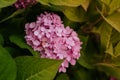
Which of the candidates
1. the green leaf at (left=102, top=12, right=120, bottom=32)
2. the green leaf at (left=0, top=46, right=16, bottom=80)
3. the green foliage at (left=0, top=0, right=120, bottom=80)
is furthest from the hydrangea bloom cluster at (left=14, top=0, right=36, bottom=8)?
the green leaf at (left=0, top=46, right=16, bottom=80)

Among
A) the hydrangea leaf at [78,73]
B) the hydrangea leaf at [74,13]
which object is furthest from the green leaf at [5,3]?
the hydrangea leaf at [78,73]

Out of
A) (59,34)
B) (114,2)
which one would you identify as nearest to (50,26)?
(59,34)

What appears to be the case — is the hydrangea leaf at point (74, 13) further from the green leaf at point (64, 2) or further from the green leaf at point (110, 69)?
the green leaf at point (110, 69)

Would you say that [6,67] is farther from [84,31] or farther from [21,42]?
[84,31]

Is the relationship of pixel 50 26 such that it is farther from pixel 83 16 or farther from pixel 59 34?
pixel 83 16

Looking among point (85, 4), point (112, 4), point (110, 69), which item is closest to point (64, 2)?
point (85, 4)
